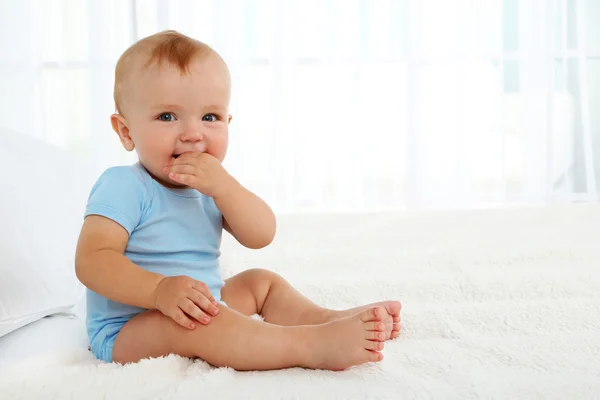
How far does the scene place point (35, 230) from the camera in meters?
1.31

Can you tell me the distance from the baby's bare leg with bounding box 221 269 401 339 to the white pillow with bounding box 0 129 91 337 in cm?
31

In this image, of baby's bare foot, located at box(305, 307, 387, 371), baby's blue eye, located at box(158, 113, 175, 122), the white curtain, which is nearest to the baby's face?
baby's blue eye, located at box(158, 113, 175, 122)

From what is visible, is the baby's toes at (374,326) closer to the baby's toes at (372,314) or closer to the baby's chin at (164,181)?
the baby's toes at (372,314)

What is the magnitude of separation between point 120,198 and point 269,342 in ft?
1.12

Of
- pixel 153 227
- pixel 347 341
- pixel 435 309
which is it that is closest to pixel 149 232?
pixel 153 227

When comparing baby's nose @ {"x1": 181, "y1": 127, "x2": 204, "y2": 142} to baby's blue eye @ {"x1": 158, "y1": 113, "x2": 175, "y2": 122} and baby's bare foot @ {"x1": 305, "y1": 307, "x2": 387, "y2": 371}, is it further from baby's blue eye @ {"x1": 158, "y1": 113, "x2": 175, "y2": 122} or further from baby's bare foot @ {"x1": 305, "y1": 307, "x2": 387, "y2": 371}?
baby's bare foot @ {"x1": 305, "y1": 307, "x2": 387, "y2": 371}

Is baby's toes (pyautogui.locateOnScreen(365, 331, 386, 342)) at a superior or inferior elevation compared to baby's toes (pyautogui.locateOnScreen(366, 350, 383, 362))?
superior

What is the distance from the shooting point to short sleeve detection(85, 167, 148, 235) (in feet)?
3.65

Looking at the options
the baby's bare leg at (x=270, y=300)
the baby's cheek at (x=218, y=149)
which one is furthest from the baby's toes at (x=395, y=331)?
the baby's cheek at (x=218, y=149)

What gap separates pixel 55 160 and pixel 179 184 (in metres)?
0.46

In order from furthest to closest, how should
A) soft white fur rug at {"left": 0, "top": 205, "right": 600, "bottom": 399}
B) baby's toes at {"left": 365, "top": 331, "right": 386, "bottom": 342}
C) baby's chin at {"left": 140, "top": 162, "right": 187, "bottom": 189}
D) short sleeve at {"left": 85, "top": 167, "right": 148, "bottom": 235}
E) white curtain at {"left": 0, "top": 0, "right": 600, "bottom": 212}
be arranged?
white curtain at {"left": 0, "top": 0, "right": 600, "bottom": 212} → baby's chin at {"left": 140, "top": 162, "right": 187, "bottom": 189} → short sleeve at {"left": 85, "top": 167, "right": 148, "bottom": 235} → baby's toes at {"left": 365, "top": 331, "right": 386, "bottom": 342} → soft white fur rug at {"left": 0, "top": 205, "right": 600, "bottom": 399}

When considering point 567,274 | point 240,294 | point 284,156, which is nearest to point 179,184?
point 240,294

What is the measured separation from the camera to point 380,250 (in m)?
1.70

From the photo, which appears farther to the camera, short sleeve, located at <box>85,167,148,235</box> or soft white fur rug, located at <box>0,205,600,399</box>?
short sleeve, located at <box>85,167,148,235</box>
